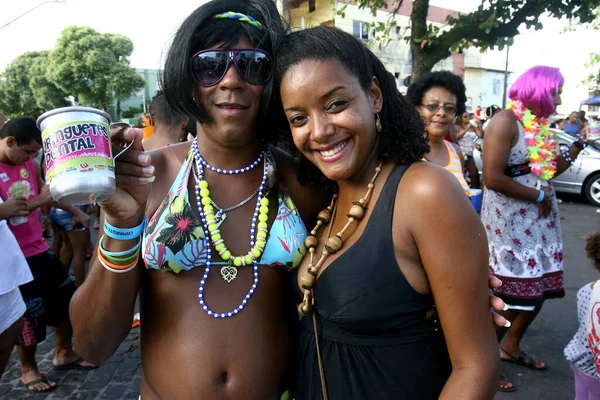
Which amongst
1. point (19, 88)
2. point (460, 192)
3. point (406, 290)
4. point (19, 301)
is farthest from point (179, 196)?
point (19, 88)

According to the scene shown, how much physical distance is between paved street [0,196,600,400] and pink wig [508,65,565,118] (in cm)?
203

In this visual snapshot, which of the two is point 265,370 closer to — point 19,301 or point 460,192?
point 460,192

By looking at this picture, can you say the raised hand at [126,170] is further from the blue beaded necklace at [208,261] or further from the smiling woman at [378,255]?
the smiling woman at [378,255]

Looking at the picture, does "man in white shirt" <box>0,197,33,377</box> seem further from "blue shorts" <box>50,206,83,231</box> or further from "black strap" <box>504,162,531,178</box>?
"black strap" <box>504,162,531,178</box>

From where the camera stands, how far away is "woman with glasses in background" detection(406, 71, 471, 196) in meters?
3.57

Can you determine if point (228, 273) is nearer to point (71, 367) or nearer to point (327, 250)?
point (327, 250)

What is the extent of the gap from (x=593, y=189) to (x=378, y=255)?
35.5ft

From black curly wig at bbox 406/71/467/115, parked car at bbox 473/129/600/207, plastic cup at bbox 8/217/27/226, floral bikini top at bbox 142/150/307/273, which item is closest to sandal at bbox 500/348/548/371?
black curly wig at bbox 406/71/467/115

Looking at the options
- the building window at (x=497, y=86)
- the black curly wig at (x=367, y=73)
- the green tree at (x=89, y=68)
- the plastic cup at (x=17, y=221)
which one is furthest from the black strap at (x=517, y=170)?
the building window at (x=497, y=86)

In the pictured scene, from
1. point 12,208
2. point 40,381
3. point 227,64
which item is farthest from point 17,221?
point 227,64

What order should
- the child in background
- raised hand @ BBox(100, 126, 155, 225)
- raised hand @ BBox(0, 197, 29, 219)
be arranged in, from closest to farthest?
raised hand @ BBox(100, 126, 155, 225)
the child in background
raised hand @ BBox(0, 197, 29, 219)

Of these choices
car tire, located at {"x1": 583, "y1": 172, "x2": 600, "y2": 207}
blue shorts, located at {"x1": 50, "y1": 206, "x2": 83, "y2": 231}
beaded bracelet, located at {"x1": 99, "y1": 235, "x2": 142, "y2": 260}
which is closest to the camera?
beaded bracelet, located at {"x1": 99, "y1": 235, "x2": 142, "y2": 260}

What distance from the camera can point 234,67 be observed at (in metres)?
1.61

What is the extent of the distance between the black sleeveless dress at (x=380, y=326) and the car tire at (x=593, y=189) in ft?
34.7
